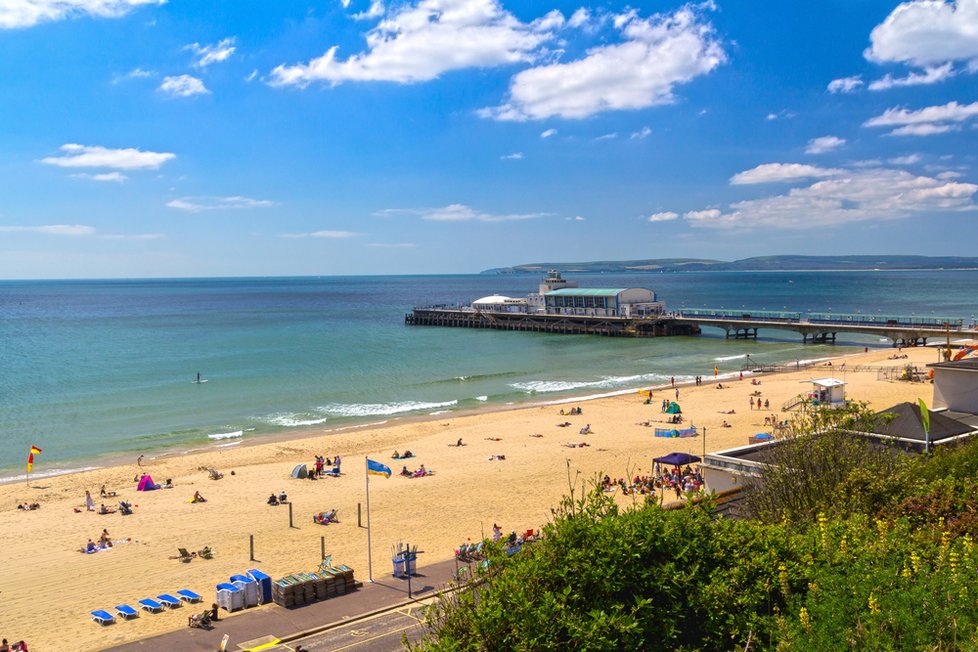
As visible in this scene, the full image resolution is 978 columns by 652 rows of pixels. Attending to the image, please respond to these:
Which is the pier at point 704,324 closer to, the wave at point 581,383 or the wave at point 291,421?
the wave at point 581,383

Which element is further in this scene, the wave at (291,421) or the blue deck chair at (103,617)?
the wave at (291,421)

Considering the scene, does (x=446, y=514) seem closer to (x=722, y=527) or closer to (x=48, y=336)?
(x=722, y=527)

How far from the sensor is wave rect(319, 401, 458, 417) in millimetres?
42156

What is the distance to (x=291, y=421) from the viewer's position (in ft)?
131

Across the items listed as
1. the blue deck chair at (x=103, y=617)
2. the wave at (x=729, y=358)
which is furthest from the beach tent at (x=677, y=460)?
the wave at (x=729, y=358)

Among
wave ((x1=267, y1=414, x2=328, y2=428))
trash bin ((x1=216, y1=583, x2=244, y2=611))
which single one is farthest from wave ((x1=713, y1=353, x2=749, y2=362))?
trash bin ((x1=216, y1=583, x2=244, y2=611))

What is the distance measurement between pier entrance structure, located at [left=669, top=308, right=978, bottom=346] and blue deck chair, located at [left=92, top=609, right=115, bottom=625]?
53.2m

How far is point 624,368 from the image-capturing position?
185 ft

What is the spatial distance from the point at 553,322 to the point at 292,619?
2738 inches

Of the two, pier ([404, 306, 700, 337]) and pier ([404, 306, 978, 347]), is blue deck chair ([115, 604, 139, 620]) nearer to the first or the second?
pier ([404, 306, 978, 347])

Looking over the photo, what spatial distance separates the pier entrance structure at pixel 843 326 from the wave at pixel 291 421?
4258 centimetres

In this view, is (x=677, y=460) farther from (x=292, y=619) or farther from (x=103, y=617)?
(x=103, y=617)

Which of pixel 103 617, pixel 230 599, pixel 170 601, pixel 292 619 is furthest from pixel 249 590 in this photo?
pixel 103 617

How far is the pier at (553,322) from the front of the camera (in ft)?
251
